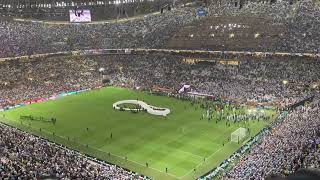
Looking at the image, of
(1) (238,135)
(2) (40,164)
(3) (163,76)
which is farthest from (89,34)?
(2) (40,164)

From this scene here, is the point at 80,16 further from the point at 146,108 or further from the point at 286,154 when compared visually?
the point at 286,154

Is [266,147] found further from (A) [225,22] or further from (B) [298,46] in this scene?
(A) [225,22]

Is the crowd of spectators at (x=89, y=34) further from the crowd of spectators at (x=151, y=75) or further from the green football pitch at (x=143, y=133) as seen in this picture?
the green football pitch at (x=143, y=133)

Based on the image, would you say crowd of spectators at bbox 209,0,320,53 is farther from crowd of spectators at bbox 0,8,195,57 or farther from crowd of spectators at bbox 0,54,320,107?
crowd of spectators at bbox 0,8,195,57

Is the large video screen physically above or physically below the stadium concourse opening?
above

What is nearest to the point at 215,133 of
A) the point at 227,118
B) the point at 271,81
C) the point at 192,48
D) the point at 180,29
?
the point at 227,118

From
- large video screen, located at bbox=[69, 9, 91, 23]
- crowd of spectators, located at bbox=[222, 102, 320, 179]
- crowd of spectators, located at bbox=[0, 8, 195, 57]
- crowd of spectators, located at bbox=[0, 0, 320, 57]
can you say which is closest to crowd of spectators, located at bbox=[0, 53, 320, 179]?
crowd of spectators, located at bbox=[222, 102, 320, 179]

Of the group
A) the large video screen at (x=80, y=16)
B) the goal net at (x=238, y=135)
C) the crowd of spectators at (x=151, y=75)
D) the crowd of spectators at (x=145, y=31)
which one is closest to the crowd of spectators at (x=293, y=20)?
the crowd of spectators at (x=145, y=31)
